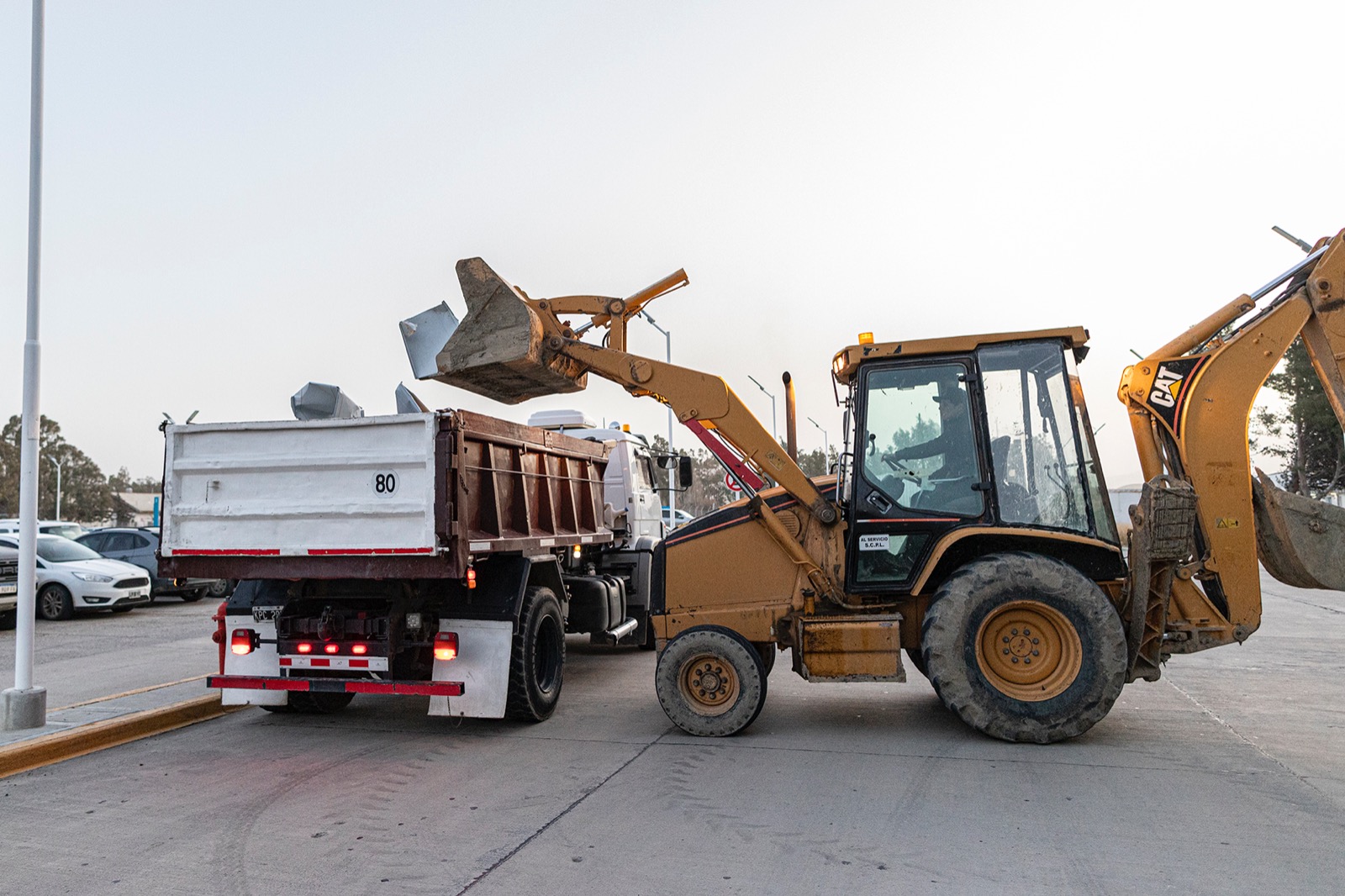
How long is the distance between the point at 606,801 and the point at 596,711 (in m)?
2.75

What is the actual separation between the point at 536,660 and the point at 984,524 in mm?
3762

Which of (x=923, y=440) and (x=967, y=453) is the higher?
(x=923, y=440)

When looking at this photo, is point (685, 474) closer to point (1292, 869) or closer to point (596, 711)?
point (596, 711)

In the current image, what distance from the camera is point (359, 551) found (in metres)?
6.82

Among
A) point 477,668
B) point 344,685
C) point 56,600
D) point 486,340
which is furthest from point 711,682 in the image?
point 56,600

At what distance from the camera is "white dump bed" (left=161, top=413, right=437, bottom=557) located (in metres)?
6.77

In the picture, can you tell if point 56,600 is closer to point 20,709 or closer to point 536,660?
point 20,709

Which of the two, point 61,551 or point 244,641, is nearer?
point 244,641

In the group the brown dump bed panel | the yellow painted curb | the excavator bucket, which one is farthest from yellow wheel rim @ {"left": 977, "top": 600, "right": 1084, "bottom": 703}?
the yellow painted curb

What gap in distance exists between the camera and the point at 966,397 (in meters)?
7.29

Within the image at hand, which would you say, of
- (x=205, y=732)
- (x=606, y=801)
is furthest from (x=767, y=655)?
(x=205, y=732)

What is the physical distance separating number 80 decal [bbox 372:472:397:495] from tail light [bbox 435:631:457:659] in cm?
122

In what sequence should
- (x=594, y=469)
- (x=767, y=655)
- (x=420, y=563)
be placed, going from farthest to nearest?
(x=594, y=469) → (x=767, y=655) → (x=420, y=563)

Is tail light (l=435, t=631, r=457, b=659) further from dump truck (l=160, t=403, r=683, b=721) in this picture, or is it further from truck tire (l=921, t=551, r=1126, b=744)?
truck tire (l=921, t=551, r=1126, b=744)
